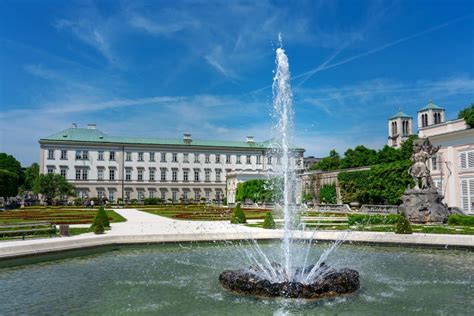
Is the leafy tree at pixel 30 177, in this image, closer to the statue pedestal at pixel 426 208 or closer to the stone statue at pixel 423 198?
the stone statue at pixel 423 198

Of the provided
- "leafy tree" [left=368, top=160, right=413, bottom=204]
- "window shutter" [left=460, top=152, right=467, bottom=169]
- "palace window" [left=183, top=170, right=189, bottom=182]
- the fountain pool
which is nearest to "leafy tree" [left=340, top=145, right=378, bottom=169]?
"leafy tree" [left=368, top=160, right=413, bottom=204]

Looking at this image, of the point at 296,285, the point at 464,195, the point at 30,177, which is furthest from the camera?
the point at 30,177

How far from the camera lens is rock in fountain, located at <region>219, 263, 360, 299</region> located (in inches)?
317

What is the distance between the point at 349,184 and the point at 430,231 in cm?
2646

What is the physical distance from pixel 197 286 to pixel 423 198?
58.6ft

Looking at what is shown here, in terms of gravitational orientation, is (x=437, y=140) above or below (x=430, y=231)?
above

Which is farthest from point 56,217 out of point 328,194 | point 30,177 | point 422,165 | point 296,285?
point 30,177

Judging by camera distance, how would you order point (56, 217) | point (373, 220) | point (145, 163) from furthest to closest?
point (145, 163) < point (56, 217) < point (373, 220)

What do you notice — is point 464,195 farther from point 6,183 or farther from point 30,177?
point 30,177

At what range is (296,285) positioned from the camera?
8.11 metres

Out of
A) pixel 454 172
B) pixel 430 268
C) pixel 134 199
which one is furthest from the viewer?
pixel 134 199

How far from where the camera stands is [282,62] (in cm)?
1169

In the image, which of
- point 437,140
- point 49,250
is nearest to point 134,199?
point 437,140

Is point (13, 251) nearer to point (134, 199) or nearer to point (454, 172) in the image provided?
point (454, 172)
